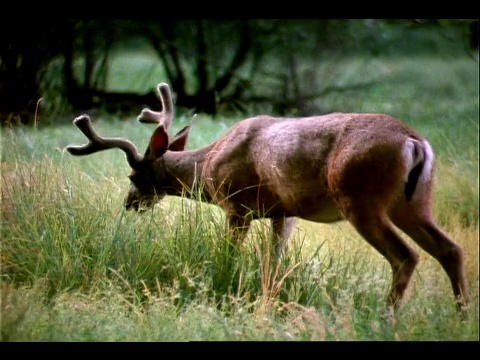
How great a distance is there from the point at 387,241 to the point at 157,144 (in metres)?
1.47

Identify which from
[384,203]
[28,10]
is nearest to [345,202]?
[384,203]

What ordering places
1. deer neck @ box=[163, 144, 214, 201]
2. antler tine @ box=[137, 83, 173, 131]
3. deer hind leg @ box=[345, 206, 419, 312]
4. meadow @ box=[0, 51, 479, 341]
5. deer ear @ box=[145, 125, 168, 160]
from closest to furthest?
meadow @ box=[0, 51, 479, 341], deer hind leg @ box=[345, 206, 419, 312], antler tine @ box=[137, 83, 173, 131], deer ear @ box=[145, 125, 168, 160], deer neck @ box=[163, 144, 214, 201]

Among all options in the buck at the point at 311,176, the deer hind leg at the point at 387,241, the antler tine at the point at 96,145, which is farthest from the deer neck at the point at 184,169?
the deer hind leg at the point at 387,241

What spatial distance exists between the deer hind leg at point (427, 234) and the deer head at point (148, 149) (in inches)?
48.0

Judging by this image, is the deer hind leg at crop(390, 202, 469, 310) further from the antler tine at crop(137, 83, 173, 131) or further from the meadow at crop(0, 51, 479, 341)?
the antler tine at crop(137, 83, 173, 131)

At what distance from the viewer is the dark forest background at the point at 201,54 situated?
5355 mm

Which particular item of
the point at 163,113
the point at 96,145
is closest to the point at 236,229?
the point at 163,113

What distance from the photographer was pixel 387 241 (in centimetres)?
523

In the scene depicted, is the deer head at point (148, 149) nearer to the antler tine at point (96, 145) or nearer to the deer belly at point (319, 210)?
the antler tine at point (96, 145)

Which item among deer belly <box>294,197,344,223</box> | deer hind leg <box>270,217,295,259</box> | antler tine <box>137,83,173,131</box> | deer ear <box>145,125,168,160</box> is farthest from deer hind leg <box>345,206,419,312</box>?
deer ear <box>145,125,168,160</box>

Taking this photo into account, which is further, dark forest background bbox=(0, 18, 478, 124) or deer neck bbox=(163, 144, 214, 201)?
deer neck bbox=(163, 144, 214, 201)

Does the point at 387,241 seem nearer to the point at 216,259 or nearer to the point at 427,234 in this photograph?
the point at 427,234

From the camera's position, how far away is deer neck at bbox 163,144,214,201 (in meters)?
6.15

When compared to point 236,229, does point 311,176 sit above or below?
above
